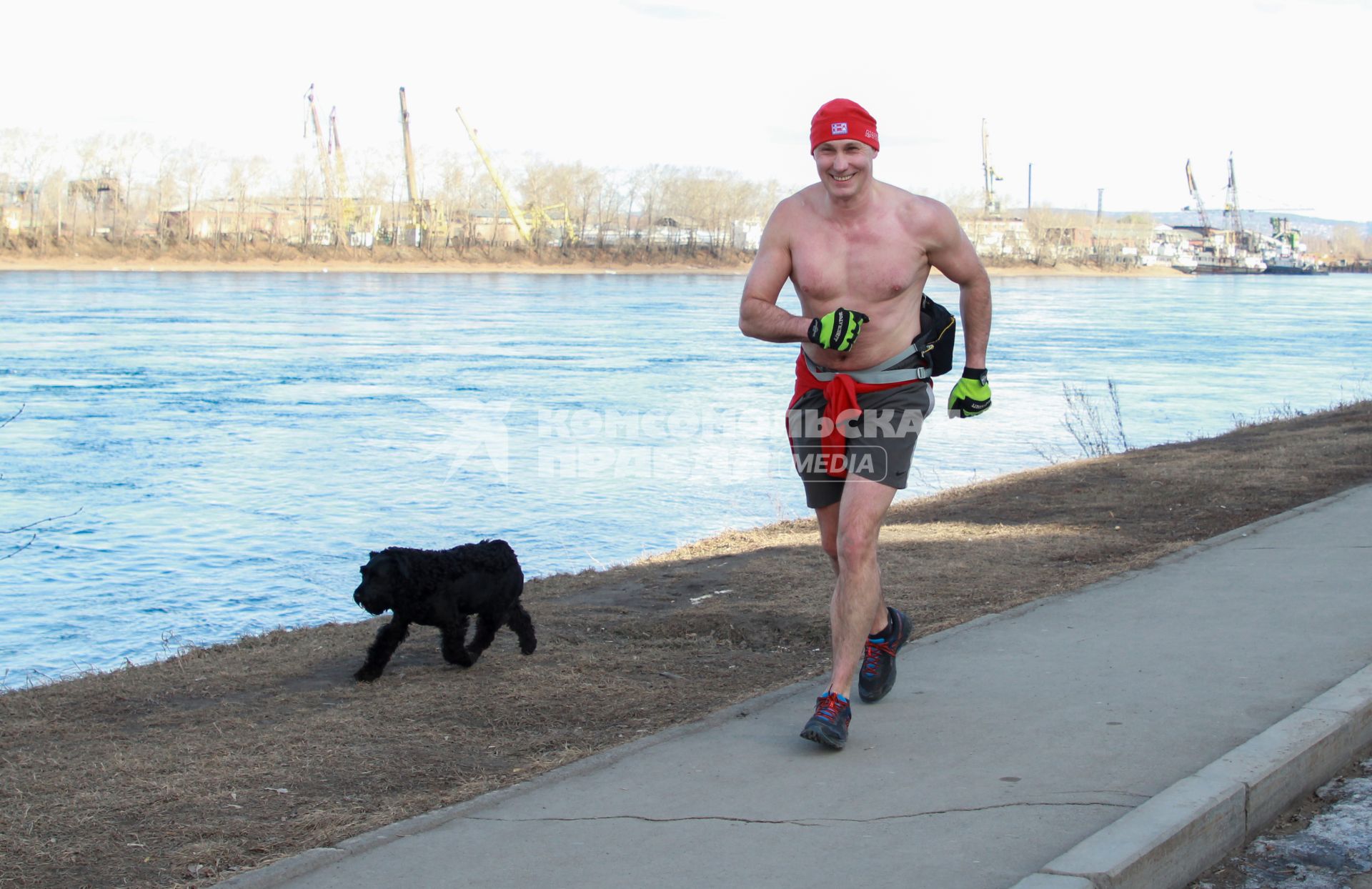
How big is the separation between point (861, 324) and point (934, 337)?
A: 0.50 meters

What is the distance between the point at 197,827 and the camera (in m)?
3.79

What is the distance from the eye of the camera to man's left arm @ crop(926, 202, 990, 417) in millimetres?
4664

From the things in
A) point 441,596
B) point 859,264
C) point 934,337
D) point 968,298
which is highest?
point 859,264

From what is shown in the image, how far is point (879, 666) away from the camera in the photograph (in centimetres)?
484

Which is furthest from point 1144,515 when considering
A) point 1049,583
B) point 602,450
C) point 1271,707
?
point 602,450

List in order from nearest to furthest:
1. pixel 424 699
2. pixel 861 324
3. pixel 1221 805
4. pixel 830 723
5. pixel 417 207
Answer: pixel 1221 805 → pixel 830 723 → pixel 861 324 → pixel 424 699 → pixel 417 207

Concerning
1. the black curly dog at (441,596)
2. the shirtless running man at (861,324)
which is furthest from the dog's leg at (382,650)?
the shirtless running man at (861,324)

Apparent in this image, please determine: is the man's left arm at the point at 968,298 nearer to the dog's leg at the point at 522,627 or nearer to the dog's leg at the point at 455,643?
the dog's leg at the point at 522,627

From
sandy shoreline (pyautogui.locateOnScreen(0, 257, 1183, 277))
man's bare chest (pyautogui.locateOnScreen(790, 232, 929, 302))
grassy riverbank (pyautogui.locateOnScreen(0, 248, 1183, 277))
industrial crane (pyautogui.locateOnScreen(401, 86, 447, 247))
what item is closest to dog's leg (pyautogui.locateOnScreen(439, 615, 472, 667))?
man's bare chest (pyautogui.locateOnScreen(790, 232, 929, 302))

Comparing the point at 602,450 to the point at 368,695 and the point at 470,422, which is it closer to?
the point at 470,422

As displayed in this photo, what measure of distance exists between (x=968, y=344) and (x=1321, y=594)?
2.56 meters

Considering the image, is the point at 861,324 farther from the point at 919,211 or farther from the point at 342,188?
the point at 342,188

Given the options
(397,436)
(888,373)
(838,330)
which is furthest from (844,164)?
(397,436)

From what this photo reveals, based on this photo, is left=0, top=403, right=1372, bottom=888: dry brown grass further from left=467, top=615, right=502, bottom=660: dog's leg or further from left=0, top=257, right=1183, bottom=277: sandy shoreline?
left=0, top=257, right=1183, bottom=277: sandy shoreline
